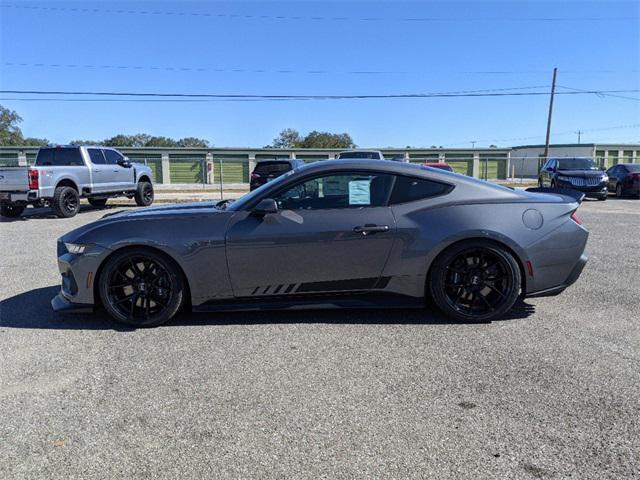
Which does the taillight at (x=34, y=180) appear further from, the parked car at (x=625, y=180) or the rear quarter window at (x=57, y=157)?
the parked car at (x=625, y=180)

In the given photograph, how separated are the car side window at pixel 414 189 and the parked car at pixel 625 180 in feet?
64.0

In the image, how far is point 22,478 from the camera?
229 cm

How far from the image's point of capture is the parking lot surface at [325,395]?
240cm

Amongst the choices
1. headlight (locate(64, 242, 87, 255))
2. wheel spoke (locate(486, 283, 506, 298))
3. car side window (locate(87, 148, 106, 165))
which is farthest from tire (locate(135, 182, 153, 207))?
wheel spoke (locate(486, 283, 506, 298))

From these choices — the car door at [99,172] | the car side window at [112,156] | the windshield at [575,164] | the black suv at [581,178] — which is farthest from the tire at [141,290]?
the windshield at [575,164]

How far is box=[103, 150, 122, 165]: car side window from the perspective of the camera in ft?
49.4

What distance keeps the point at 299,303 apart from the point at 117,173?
506 inches

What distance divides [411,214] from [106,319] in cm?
298

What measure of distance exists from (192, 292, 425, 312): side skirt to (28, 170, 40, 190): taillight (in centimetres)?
1053

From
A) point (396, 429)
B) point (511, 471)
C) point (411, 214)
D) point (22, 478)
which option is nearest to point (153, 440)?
point (22, 478)

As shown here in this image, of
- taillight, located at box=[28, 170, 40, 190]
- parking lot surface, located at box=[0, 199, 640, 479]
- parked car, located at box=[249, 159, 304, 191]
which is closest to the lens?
parking lot surface, located at box=[0, 199, 640, 479]

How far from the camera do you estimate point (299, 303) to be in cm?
428

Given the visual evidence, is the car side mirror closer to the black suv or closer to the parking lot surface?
the parking lot surface

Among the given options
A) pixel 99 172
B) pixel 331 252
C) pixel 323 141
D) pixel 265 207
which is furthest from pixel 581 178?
pixel 323 141
